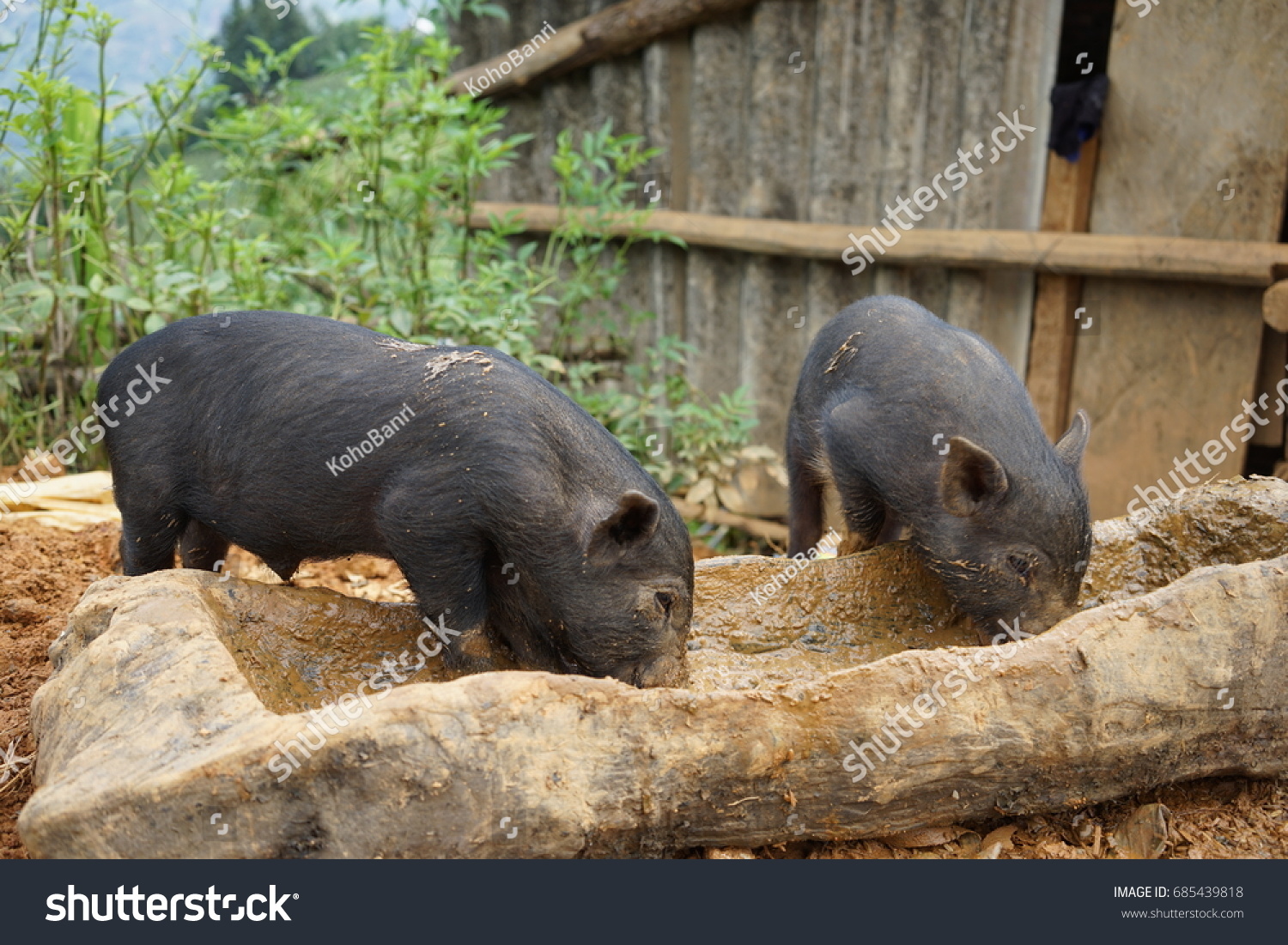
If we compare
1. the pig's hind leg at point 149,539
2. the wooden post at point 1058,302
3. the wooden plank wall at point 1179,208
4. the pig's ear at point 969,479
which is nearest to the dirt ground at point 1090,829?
the pig's hind leg at point 149,539

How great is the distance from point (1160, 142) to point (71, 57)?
5.93m

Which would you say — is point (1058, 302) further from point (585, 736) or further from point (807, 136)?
point (585, 736)

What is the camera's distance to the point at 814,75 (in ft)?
23.5

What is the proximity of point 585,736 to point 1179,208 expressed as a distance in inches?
203

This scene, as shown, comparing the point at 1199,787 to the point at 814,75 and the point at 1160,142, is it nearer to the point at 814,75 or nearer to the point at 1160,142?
the point at 1160,142

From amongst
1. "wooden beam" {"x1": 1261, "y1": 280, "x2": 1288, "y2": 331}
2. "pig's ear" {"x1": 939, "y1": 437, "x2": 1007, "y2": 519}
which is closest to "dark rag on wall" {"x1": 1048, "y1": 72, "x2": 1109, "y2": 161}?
"wooden beam" {"x1": 1261, "y1": 280, "x2": 1288, "y2": 331}

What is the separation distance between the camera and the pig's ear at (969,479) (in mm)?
3971

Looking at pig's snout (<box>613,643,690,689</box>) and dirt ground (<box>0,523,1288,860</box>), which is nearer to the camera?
dirt ground (<box>0,523,1288,860</box>)

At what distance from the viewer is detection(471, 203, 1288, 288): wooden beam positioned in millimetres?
6082

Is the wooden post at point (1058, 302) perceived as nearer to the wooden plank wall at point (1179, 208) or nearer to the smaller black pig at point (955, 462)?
the wooden plank wall at point (1179, 208)

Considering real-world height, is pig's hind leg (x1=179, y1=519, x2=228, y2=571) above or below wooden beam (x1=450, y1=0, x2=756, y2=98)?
below

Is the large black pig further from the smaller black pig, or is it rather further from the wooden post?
the wooden post

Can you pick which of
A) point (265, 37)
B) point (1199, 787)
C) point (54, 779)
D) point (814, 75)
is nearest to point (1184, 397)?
point (814, 75)

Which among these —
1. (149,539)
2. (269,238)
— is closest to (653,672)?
(149,539)
